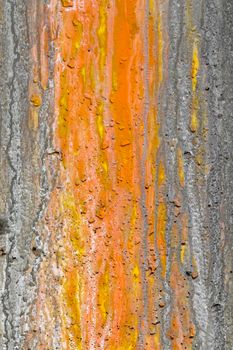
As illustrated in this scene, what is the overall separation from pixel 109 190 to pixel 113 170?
0.03m

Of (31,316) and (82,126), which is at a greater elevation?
(82,126)

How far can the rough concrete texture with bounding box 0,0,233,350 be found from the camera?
2.56ft

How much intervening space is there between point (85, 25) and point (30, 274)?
34cm

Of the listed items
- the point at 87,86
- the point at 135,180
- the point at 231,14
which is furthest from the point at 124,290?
the point at 231,14

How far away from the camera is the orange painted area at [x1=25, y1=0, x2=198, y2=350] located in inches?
30.7

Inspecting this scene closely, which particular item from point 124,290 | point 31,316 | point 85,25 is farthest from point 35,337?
point 85,25

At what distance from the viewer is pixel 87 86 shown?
2.56 ft

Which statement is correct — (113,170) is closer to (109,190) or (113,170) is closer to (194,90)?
(109,190)

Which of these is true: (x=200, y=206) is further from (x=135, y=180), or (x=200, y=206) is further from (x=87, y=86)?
(x=87, y=86)

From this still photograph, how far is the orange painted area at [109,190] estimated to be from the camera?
779mm

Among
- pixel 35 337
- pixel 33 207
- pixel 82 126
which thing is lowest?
pixel 35 337

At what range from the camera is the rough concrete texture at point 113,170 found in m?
0.78

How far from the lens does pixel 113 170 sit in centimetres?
79

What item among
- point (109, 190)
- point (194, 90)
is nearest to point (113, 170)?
point (109, 190)
